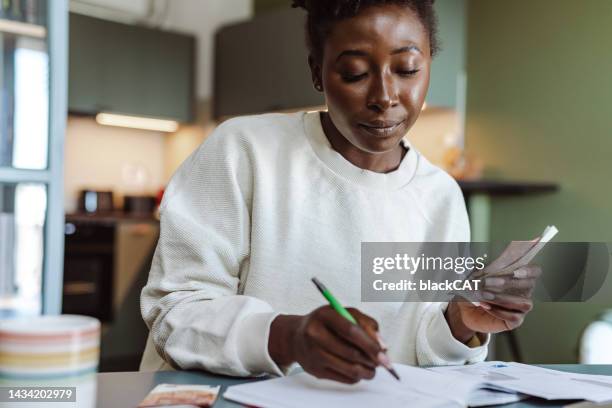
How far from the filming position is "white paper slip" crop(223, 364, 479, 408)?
1.93 ft

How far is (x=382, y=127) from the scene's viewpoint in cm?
87

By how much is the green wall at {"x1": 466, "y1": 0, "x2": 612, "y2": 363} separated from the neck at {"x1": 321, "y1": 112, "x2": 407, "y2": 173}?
4.71ft

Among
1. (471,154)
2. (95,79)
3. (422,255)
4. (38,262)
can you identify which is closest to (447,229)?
(422,255)

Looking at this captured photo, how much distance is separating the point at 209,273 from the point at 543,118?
2379 millimetres

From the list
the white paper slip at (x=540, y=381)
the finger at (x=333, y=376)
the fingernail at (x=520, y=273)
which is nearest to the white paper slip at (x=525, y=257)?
the fingernail at (x=520, y=273)

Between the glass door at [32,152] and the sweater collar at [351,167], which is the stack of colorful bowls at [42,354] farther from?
the sweater collar at [351,167]

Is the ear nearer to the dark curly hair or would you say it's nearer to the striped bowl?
the dark curly hair

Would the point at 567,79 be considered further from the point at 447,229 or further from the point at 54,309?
the point at 54,309

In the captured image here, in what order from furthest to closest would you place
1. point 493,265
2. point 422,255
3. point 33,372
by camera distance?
point 422,255, point 493,265, point 33,372

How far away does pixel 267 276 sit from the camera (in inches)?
36.6

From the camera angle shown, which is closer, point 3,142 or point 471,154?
point 3,142

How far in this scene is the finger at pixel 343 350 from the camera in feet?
1.90

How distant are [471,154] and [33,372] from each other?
9.61 ft

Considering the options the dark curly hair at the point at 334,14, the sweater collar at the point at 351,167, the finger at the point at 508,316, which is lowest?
the finger at the point at 508,316
